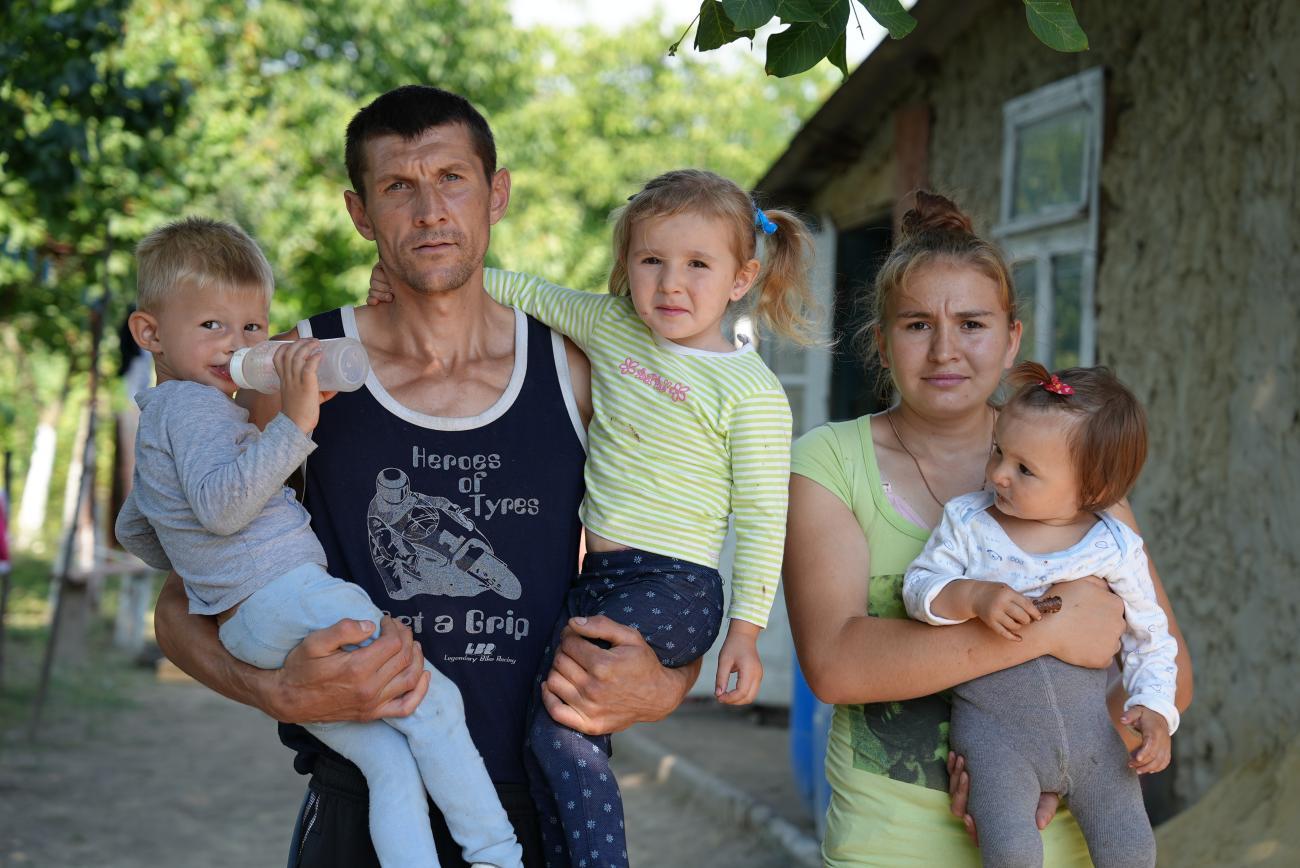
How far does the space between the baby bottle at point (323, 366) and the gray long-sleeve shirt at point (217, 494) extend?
7 cm

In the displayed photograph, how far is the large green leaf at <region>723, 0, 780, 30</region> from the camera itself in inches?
74.5

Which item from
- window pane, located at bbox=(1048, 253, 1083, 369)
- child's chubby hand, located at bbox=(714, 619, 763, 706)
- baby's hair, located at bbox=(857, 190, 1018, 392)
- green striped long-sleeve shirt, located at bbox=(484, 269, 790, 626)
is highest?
window pane, located at bbox=(1048, 253, 1083, 369)

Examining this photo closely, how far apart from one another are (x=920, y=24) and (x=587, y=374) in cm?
462

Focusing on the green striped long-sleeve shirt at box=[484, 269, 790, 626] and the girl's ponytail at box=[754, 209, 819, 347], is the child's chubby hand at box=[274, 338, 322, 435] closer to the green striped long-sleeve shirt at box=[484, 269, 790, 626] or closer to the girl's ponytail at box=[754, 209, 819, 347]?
the green striped long-sleeve shirt at box=[484, 269, 790, 626]

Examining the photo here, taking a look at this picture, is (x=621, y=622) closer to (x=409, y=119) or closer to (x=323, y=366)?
(x=323, y=366)

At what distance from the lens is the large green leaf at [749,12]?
74.5 inches

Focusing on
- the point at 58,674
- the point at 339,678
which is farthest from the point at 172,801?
the point at 339,678

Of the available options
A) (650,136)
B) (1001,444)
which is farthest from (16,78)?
(650,136)

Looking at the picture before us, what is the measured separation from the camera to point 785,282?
2584 mm

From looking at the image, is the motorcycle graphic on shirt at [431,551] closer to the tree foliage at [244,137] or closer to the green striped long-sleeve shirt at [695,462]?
the green striped long-sleeve shirt at [695,462]

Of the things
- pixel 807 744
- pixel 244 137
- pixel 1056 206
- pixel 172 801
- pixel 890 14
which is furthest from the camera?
pixel 244 137

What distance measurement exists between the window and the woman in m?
2.95

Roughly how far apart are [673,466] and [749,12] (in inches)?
32.3

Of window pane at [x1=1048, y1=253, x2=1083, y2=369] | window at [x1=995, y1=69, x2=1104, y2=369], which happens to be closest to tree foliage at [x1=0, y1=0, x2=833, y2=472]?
window at [x1=995, y1=69, x2=1104, y2=369]
